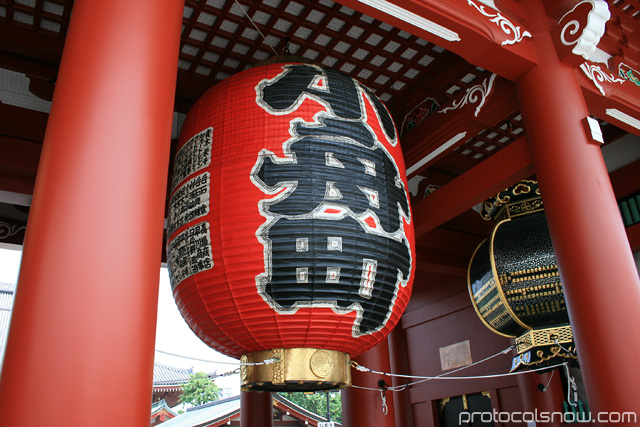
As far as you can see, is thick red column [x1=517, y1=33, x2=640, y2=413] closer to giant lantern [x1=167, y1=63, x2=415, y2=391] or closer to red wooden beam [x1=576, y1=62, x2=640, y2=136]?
red wooden beam [x1=576, y1=62, x2=640, y2=136]

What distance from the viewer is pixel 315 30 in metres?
3.88

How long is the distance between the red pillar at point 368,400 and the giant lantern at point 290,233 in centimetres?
227

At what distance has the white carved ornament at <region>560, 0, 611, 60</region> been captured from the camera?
319cm

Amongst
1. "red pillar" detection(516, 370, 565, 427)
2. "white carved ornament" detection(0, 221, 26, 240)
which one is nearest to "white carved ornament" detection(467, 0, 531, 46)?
"red pillar" detection(516, 370, 565, 427)

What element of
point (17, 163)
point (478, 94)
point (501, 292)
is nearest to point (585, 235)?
point (501, 292)

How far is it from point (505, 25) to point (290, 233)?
83.0 inches

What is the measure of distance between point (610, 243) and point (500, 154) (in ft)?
3.54

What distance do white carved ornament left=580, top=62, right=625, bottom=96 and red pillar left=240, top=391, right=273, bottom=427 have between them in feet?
14.4

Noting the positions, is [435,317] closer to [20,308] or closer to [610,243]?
[610,243]

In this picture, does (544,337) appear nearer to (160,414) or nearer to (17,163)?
(17,163)

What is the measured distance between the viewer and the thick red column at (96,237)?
1.36 m

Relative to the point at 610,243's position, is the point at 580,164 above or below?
above

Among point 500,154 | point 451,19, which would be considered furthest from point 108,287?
point 500,154

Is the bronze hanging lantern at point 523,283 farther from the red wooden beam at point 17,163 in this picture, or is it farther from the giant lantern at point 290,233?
the red wooden beam at point 17,163
